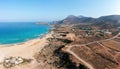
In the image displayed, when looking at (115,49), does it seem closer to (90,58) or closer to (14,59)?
(90,58)

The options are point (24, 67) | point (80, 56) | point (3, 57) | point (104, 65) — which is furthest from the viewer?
point (3, 57)

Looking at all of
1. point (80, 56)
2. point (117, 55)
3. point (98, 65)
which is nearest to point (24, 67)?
point (80, 56)

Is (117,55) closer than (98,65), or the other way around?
(98,65)

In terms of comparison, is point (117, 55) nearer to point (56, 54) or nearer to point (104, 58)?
point (104, 58)

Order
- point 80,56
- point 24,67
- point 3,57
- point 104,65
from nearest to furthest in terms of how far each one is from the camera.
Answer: point 104,65 < point 24,67 < point 80,56 < point 3,57

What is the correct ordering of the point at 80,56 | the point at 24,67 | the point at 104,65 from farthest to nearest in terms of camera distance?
the point at 80,56, the point at 24,67, the point at 104,65

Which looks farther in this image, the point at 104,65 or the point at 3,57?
the point at 3,57

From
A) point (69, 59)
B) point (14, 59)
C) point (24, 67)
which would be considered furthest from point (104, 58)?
point (14, 59)
